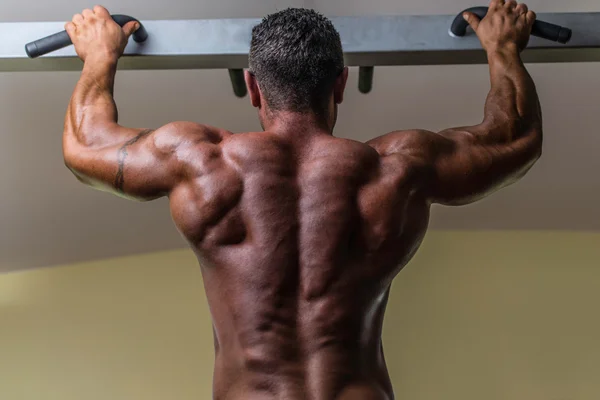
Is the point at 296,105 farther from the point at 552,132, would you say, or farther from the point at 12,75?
the point at 552,132

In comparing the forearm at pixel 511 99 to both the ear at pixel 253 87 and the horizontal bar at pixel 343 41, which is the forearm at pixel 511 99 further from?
the ear at pixel 253 87

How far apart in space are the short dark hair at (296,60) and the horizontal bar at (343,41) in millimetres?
112

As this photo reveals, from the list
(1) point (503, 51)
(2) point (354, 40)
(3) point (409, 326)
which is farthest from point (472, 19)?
(3) point (409, 326)

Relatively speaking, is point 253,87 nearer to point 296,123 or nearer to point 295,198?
point 296,123

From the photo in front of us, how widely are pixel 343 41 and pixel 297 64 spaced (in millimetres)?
170

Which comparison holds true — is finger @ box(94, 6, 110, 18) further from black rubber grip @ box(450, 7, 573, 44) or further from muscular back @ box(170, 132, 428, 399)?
black rubber grip @ box(450, 7, 573, 44)

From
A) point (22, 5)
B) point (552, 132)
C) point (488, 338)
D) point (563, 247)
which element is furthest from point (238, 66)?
point (563, 247)

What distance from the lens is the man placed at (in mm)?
995

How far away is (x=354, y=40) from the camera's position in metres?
1.19

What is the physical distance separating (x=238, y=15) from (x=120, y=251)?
93 cm

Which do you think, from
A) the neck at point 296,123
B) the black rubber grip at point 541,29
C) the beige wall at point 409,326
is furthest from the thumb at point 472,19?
the beige wall at point 409,326

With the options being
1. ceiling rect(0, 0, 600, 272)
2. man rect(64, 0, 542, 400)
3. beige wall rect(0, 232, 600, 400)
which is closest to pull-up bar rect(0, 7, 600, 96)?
man rect(64, 0, 542, 400)

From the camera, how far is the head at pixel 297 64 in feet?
3.47

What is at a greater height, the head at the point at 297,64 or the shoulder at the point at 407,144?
the head at the point at 297,64
